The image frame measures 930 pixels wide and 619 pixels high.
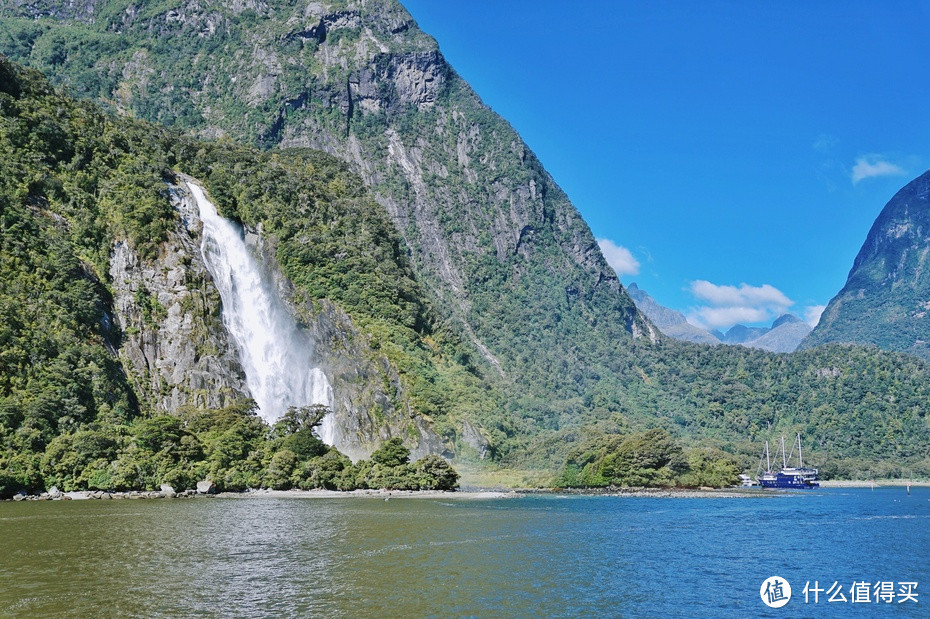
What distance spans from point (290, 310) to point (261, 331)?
4.82 m

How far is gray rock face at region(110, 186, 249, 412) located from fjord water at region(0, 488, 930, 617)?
31.3 metres

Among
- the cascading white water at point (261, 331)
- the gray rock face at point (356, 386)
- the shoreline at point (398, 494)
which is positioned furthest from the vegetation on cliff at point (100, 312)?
the cascading white water at point (261, 331)

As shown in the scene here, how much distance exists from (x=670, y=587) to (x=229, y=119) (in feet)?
582

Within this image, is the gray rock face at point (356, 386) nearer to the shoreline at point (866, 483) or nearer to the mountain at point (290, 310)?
the mountain at point (290, 310)

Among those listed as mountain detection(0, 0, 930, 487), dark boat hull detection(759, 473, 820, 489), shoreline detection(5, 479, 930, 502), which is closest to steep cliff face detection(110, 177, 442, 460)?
mountain detection(0, 0, 930, 487)

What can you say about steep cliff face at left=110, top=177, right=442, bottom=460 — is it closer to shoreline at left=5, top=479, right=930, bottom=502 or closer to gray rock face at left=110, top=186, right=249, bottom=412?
gray rock face at left=110, top=186, right=249, bottom=412

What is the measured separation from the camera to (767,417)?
173375 millimetres

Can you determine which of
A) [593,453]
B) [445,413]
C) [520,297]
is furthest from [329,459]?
[520,297]

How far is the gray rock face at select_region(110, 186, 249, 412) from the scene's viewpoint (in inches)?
3595

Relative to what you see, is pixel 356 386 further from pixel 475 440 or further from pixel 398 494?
pixel 398 494

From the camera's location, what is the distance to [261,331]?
106 metres

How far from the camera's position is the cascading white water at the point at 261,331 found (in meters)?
100

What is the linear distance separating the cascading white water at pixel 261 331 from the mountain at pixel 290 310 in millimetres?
1827

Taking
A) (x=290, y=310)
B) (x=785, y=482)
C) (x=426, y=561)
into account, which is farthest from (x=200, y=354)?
(x=785, y=482)
